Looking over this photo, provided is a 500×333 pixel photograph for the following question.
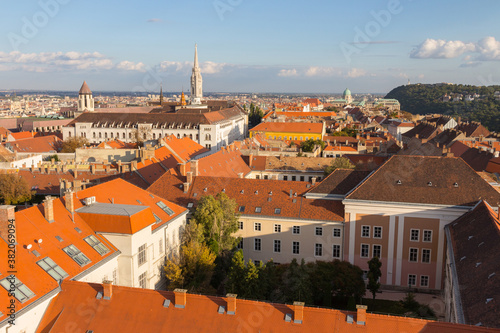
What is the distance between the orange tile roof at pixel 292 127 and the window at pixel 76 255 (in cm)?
8813

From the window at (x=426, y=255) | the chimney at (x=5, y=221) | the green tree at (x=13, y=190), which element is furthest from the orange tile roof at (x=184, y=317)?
the green tree at (x=13, y=190)

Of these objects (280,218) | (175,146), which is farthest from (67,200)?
(175,146)

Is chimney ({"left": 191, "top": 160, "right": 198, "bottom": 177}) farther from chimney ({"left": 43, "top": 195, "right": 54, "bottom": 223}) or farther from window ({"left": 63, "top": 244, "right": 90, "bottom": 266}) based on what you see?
window ({"left": 63, "top": 244, "right": 90, "bottom": 266})

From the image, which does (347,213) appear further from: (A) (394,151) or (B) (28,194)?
(A) (394,151)

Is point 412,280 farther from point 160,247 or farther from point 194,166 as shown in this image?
point 194,166

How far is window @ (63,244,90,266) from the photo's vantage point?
2697cm

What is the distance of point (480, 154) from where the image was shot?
65.1 metres

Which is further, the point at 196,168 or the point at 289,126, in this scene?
the point at 289,126

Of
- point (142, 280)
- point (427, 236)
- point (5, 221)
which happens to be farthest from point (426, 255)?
point (5, 221)

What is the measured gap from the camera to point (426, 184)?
3959cm

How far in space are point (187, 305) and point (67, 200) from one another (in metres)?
12.6

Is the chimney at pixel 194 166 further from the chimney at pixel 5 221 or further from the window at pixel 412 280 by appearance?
the chimney at pixel 5 221

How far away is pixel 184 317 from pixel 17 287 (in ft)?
27.8

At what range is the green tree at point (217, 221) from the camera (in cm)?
3812
